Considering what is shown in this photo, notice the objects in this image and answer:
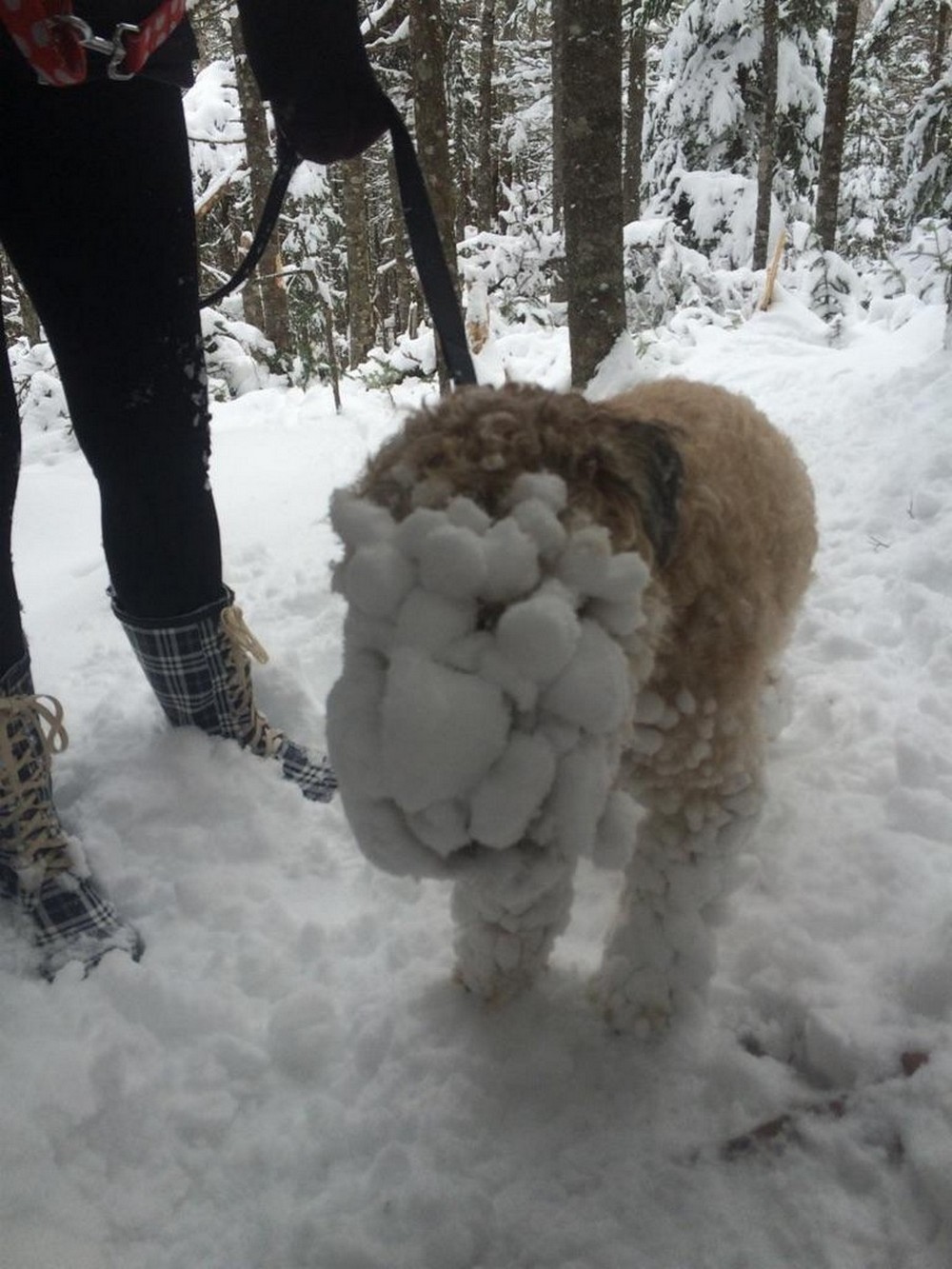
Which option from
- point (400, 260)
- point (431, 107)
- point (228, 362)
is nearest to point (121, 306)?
point (431, 107)

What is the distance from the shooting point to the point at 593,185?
4.27m

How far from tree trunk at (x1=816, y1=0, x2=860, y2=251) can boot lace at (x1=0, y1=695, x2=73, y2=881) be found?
38.5 feet

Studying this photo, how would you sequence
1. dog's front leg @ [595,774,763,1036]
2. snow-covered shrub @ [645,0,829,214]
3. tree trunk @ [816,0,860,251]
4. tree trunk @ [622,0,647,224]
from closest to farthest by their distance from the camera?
dog's front leg @ [595,774,763,1036] < tree trunk @ [816,0,860,251] < snow-covered shrub @ [645,0,829,214] < tree trunk @ [622,0,647,224]

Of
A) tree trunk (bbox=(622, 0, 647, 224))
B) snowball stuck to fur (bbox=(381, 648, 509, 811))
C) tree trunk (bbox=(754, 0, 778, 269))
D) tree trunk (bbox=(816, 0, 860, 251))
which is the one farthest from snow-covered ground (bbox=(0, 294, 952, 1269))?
tree trunk (bbox=(622, 0, 647, 224))

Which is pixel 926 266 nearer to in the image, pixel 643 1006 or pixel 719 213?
pixel 719 213

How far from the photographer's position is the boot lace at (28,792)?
6.16 ft

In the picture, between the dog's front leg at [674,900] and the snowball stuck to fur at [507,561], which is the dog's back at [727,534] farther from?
the snowball stuck to fur at [507,561]

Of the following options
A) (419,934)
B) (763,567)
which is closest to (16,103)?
(763,567)

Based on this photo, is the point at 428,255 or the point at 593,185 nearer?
the point at 428,255

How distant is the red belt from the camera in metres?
1.52

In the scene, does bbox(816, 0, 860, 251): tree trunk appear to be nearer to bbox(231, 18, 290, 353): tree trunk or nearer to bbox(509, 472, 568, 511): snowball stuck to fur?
bbox(231, 18, 290, 353): tree trunk

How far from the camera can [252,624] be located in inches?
134

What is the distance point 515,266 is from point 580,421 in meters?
11.7

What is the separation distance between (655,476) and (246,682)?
165 centimetres
